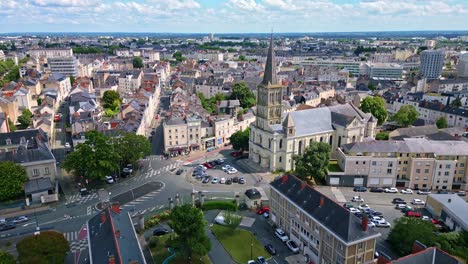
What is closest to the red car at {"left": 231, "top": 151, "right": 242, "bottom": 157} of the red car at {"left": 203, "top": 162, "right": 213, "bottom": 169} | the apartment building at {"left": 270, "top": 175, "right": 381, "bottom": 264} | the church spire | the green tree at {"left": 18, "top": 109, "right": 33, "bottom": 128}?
the red car at {"left": 203, "top": 162, "right": 213, "bottom": 169}

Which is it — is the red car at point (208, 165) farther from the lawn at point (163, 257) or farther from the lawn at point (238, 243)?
the lawn at point (163, 257)

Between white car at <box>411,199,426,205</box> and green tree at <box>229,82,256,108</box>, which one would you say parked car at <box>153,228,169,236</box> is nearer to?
white car at <box>411,199,426,205</box>

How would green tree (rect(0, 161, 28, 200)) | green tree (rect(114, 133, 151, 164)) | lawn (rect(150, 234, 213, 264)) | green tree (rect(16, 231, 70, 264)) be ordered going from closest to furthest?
green tree (rect(16, 231, 70, 264)), lawn (rect(150, 234, 213, 264)), green tree (rect(0, 161, 28, 200)), green tree (rect(114, 133, 151, 164))

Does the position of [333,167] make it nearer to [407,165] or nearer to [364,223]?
[407,165]

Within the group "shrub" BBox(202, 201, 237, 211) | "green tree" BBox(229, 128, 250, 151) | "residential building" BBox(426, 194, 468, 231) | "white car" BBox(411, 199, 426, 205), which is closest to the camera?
"residential building" BBox(426, 194, 468, 231)

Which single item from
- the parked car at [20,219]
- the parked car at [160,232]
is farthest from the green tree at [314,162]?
the parked car at [20,219]

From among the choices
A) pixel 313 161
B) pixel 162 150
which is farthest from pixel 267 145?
pixel 162 150

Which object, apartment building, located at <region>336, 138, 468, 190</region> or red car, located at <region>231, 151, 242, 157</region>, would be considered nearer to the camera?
apartment building, located at <region>336, 138, 468, 190</region>
